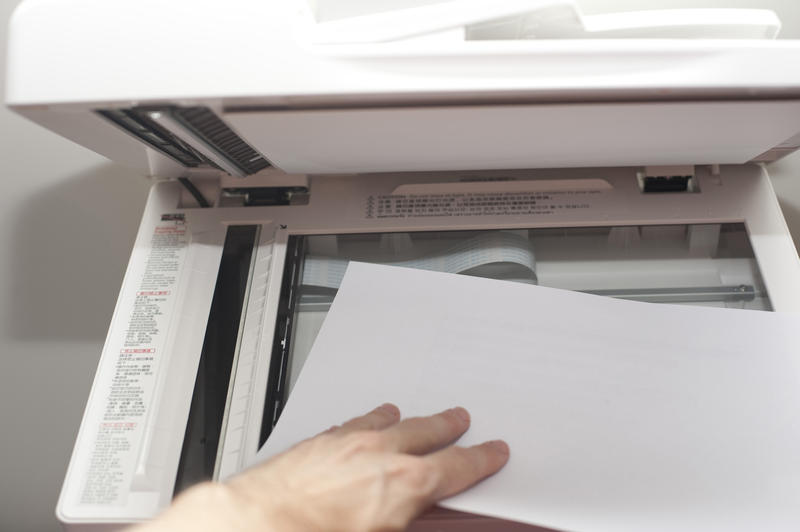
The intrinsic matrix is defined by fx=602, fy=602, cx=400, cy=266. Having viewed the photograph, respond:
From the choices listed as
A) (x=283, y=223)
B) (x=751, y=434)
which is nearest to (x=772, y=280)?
(x=751, y=434)

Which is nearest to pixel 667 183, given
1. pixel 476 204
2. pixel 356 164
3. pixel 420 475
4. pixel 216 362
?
pixel 476 204

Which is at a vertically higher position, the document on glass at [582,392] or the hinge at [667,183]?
the hinge at [667,183]

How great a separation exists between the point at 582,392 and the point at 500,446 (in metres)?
0.12

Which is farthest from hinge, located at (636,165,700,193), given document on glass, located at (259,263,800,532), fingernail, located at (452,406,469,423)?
fingernail, located at (452,406,469,423)

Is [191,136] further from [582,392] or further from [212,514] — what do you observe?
[582,392]

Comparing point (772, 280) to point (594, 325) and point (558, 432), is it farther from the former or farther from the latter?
point (558, 432)

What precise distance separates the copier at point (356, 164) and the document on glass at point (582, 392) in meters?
0.06

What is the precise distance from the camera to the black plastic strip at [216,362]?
701 mm

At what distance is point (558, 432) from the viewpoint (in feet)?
2.22

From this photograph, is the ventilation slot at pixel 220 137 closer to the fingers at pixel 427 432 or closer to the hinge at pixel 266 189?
the hinge at pixel 266 189

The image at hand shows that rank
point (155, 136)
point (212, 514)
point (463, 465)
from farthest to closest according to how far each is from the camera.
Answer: point (155, 136)
point (463, 465)
point (212, 514)

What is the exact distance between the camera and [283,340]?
31.3 inches

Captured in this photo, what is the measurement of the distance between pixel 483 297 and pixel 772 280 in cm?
39

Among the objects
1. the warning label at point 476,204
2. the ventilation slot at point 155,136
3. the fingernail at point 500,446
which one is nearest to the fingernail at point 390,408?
the fingernail at point 500,446
